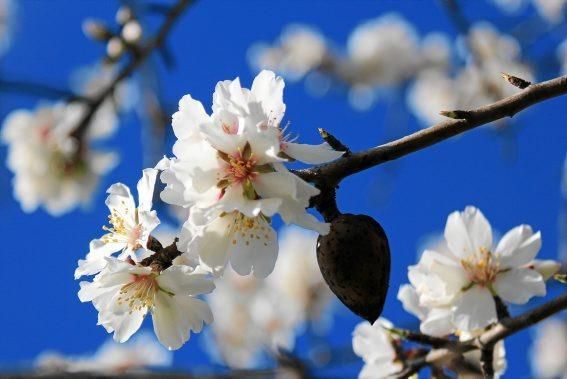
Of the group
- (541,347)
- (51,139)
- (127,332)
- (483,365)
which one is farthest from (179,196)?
(541,347)

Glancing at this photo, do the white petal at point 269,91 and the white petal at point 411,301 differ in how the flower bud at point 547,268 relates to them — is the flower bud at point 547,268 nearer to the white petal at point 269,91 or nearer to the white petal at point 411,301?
the white petal at point 411,301

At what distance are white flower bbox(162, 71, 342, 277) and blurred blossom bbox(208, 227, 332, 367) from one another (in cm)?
387

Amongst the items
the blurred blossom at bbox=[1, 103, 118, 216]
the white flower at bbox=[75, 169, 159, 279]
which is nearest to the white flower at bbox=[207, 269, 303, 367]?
the blurred blossom at bbox=[1, 103, 118, 216]

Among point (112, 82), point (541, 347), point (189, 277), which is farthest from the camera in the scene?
point (541, 347)

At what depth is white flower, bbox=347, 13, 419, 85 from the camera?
6879 millimetres

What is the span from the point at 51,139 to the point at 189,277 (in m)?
2.53

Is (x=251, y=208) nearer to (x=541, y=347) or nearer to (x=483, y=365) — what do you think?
(x=483, y=365)

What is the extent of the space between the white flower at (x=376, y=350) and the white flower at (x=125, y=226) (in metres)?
0.66

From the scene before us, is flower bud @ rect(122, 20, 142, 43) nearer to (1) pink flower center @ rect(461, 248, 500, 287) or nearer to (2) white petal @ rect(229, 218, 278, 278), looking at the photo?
(1) pink flower center @ rect(461, 248, 500, 287)

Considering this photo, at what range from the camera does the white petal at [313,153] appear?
120 centimetres

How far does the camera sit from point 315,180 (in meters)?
1.24

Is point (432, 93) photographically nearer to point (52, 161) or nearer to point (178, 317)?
point (52, 161)

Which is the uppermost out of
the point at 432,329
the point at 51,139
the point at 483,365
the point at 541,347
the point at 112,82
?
the point at 51,139

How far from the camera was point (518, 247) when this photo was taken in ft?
5.72
